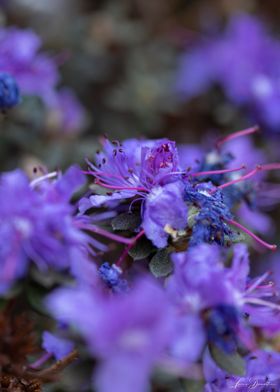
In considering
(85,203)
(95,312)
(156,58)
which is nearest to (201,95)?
(156,58)

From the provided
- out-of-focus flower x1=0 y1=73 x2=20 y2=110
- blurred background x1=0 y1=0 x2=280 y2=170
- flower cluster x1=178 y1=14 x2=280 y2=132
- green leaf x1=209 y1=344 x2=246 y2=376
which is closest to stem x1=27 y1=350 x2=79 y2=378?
green leaf x1=209 y1=344 x2=246 y2=376

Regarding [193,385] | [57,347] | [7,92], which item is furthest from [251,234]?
[7,92]

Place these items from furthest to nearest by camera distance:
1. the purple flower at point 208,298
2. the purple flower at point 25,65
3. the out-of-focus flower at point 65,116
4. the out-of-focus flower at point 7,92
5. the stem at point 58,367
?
the out-of-focus flower at point 65,116
the purple flower at point 25,65
the out-of-focus flower at point 7,92
the stem at point 58,367
the purple flower at point 208,298

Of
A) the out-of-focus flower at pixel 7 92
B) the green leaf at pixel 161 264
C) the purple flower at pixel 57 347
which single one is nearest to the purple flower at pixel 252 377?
the green leaf at pixel 161 264

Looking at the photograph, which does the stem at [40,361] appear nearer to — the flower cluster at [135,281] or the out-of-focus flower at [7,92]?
the flower cluster at [135,281]

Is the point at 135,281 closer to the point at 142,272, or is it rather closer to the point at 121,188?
the point at 142,272

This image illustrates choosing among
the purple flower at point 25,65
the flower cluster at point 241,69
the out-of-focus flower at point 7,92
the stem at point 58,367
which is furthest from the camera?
the flower cluster at point 241,69

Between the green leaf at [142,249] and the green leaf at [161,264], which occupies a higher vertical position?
the green leaf at [142,249]
